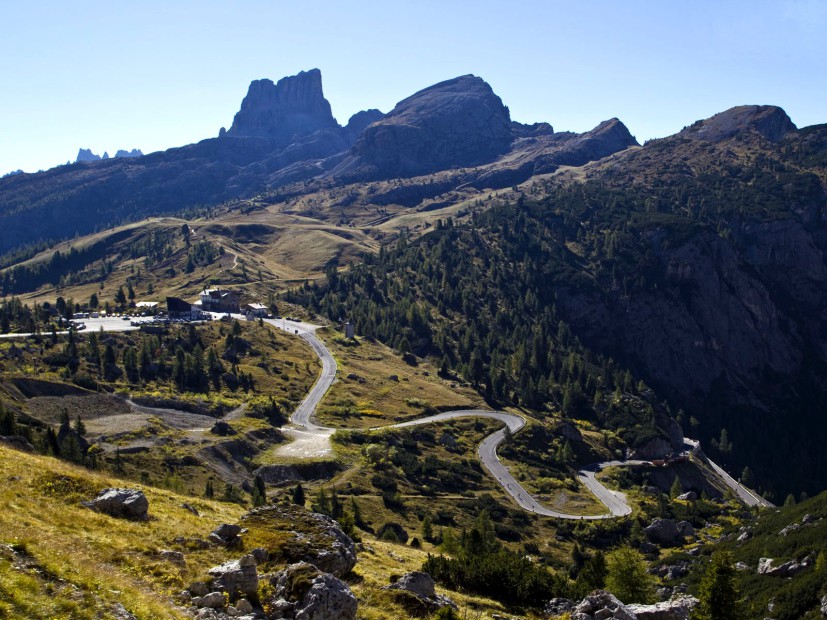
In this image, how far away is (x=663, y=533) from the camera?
99.6m

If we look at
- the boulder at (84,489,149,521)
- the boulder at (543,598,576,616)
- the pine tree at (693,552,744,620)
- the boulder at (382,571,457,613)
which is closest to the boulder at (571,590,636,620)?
the boulder at (543,598,576,616)

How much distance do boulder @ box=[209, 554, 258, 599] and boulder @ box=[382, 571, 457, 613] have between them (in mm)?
8098

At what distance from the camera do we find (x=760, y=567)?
7025 centimetres

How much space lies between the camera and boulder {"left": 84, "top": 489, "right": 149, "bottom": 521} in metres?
32.7

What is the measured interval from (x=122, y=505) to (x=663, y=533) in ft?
299

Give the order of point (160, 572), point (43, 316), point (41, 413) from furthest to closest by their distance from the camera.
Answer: point (43, 316) < point (41, 413) < point (160, 572)

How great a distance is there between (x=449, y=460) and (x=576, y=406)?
6106 centimetres

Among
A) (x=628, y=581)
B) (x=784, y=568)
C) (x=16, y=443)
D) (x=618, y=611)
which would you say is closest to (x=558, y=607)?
(x=618, y=611)

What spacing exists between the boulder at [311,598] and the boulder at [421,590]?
20.9 ft

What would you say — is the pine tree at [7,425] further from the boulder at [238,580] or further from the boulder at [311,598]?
the boulder at [311,598]

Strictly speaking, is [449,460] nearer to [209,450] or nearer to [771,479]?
[209,450]

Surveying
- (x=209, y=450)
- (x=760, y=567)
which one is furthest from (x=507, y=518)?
(x=209, y=450)

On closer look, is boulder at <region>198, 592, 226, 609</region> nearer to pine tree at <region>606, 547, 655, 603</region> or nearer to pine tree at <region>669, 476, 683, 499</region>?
pine tree at <region>606, 547, 655, 603</region>

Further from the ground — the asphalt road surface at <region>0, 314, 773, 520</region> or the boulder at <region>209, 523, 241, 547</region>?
the boulder at <region>209, 523, 241, 547</region>
